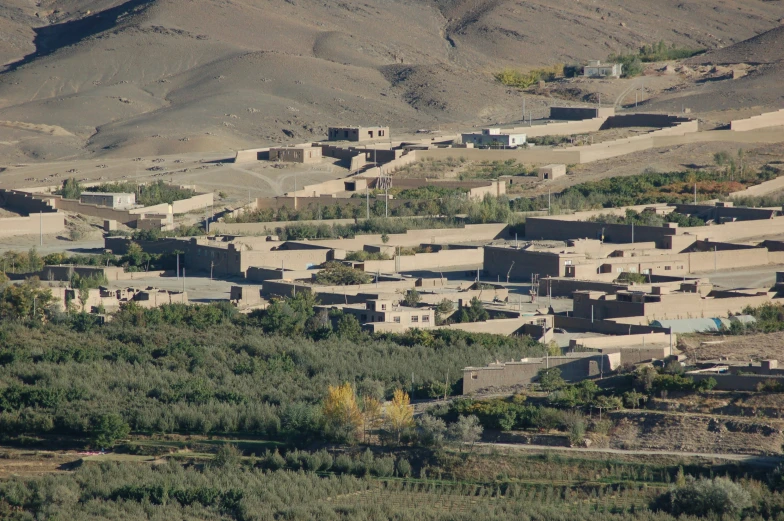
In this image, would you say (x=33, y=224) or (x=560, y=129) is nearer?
(x=33, y=224)

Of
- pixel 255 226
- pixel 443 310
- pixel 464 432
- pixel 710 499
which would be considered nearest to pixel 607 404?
pixel 464 432

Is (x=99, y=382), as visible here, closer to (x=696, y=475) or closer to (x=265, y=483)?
(x=265, y=483)

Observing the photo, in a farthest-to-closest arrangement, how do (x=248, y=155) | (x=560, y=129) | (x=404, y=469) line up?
(x=560, y=129) < (x=248, y=155) < (x=404, y=469)

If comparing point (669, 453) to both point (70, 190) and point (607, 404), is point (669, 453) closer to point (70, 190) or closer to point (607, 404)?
point (607, 404)

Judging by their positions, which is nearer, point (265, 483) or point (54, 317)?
point (265, 483)

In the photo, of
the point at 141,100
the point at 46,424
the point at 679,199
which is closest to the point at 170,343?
the point at 46,424

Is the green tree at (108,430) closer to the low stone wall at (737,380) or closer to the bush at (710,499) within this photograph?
the low stone wall at (737,380)
